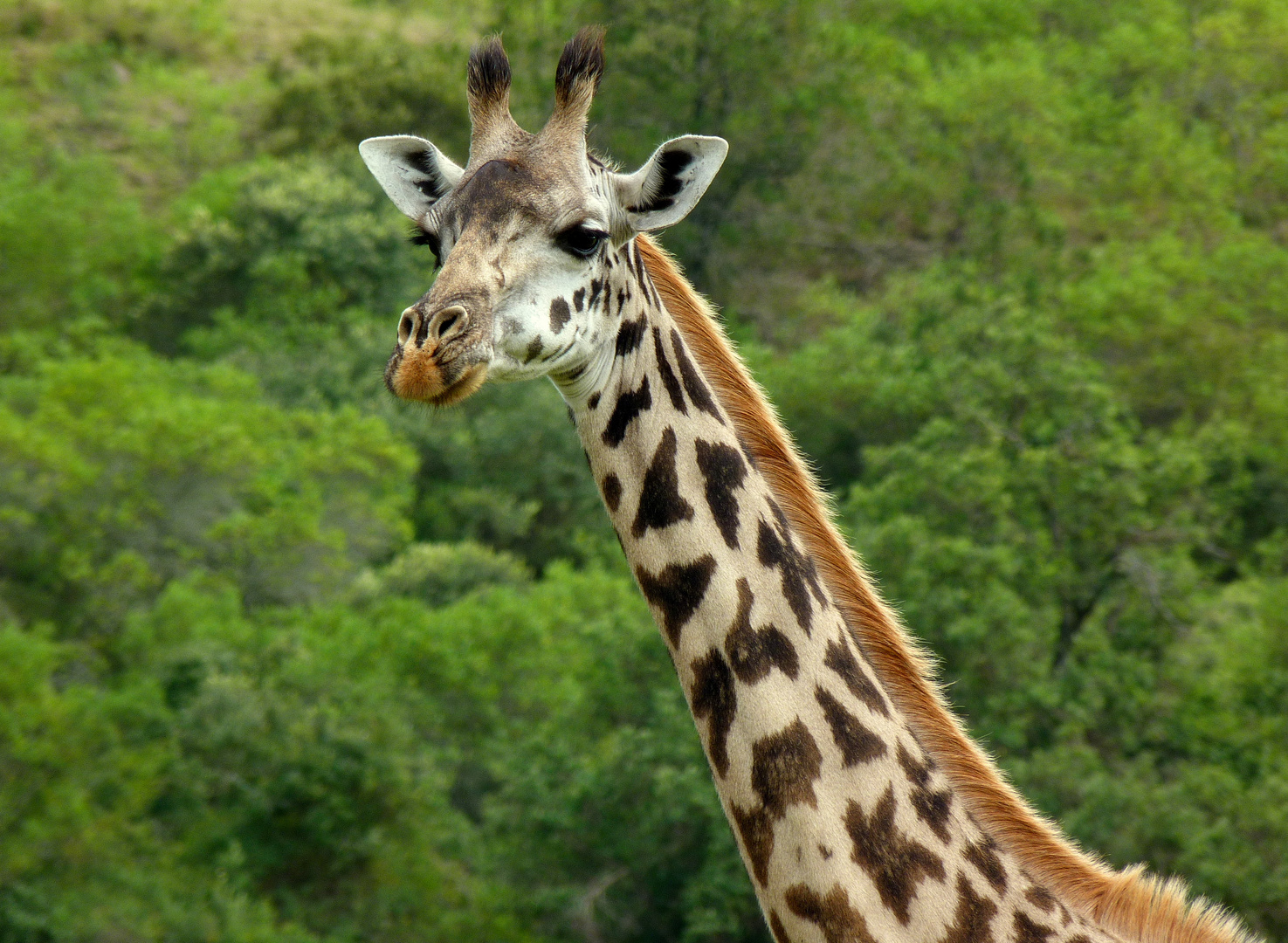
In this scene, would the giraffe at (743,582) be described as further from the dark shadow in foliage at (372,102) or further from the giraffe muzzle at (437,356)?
the dark shadow in foliage at (372,102)

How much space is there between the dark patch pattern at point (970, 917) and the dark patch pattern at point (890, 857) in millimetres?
89

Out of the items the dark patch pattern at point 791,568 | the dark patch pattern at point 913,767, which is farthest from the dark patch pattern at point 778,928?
the dark patch pattern at point 791,568

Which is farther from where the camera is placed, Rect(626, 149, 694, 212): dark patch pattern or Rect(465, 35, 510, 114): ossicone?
Rect(465, 35, 510, 114): ossicone

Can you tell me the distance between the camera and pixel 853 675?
15.8 ft

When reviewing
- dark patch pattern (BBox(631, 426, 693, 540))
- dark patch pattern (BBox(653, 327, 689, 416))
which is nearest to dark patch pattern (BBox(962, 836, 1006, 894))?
dark patch pattern (BBox(631, 426, 693, 540))

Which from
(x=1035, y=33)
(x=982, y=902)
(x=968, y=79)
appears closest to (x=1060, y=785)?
(x=982, y=902)

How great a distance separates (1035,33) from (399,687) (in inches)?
1344

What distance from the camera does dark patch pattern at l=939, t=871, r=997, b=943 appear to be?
449 centimetres

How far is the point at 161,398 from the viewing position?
27.0 metres

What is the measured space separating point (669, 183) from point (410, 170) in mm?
1113

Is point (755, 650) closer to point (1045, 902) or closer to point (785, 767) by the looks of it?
point (785, 767)

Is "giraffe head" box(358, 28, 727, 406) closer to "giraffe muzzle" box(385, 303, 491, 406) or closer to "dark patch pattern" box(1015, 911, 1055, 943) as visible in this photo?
"giraffe muzzle" box(385, 303, 491, 406)

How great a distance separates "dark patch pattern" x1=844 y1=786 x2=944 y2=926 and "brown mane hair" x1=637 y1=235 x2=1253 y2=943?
1.16ft

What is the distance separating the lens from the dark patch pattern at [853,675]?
4773 millimetres
